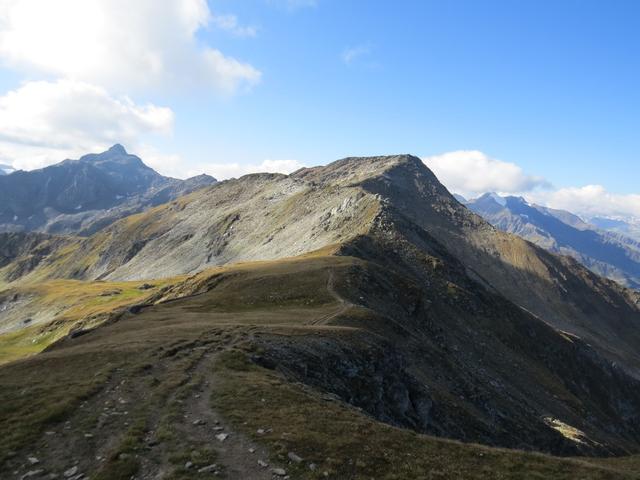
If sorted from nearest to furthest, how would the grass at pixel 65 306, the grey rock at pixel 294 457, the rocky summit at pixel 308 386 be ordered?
the grey rock at pixel 294 457 → the rocky summit at pixel 308 386 → the grass at pixel 65 306

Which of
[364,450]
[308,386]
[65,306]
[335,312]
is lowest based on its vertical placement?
[65,306]

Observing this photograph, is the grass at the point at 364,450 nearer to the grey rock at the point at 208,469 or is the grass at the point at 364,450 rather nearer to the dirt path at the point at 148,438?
the dirt path at the point at 148,438

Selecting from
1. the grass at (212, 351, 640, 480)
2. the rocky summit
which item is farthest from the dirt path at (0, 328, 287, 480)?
the grass at (212, 351, 640, 480)

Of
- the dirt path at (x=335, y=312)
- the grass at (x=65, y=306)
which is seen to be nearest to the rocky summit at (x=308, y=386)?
the dirt path at (x=335, y=312)

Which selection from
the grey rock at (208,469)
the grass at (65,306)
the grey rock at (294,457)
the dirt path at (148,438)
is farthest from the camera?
the grass at (65,306)

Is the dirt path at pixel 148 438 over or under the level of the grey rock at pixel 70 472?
over

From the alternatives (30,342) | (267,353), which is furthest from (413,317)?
(30,342)

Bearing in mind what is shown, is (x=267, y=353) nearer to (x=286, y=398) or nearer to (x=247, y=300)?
(x=286, y=398)

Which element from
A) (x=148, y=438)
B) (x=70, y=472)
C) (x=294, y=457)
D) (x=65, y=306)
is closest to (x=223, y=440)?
(x=148, y=438)

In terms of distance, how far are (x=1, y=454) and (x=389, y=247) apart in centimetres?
9780

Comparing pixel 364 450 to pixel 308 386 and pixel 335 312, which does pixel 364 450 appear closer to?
pixel 308 386

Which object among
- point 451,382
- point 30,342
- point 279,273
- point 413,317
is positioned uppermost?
point 279,273

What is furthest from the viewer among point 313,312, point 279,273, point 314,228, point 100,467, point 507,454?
point 314,228

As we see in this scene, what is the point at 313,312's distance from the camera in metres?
60.1
